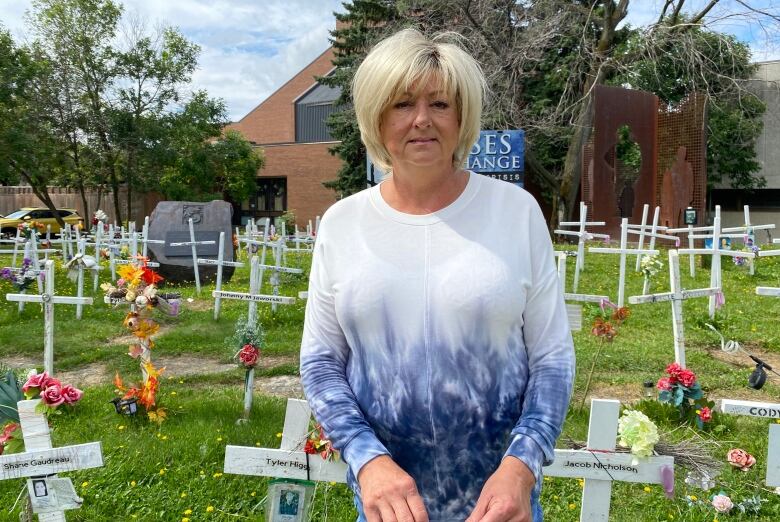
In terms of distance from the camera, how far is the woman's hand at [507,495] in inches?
55.2

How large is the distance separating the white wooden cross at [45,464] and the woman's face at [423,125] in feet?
5.45

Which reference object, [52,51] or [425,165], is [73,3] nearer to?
[52,51]

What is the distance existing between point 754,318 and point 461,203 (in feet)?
26.6

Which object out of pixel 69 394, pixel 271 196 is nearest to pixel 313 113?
pixel 271 196

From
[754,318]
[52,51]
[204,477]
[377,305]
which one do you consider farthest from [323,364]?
[52,51]

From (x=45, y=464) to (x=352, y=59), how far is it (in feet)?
71.1

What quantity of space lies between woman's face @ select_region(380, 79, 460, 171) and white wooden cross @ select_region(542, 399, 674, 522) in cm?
134

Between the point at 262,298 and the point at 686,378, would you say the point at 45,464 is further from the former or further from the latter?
the point at 686,378

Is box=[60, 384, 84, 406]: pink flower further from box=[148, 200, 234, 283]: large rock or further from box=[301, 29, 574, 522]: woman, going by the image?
box=[148, 200, 234, 283]: large rock

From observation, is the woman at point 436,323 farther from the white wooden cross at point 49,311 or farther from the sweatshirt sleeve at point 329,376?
the white wooden cross at point 49,311

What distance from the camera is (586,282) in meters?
11.5

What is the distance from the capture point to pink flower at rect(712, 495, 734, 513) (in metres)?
3.35

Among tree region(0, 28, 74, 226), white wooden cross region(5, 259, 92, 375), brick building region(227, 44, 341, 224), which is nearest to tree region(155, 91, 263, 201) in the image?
brick building region(227, 44, 341, 224)

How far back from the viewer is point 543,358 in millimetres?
1520
